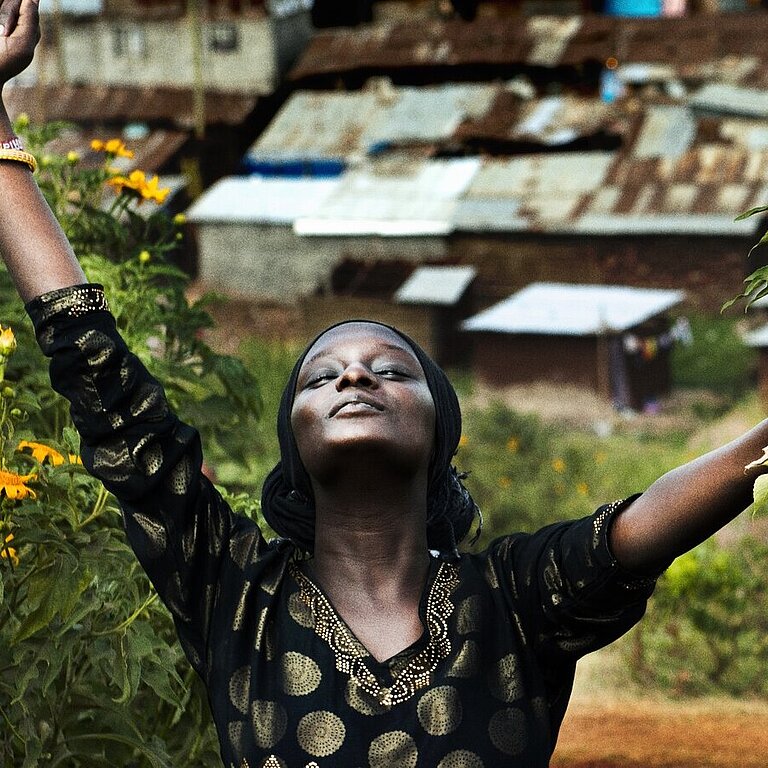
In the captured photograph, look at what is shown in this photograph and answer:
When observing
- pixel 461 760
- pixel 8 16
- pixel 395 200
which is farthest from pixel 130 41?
pixel 461 760

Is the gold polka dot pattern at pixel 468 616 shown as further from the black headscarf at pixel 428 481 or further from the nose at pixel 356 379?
the nose at pixel 356 379

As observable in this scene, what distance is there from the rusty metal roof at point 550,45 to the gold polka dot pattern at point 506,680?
11857 mm

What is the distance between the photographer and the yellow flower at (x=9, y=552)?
244 cm

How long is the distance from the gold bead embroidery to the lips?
0.79 ft

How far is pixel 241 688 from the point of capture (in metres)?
2.04

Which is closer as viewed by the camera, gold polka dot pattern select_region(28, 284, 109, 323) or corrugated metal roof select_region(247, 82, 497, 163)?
gold polka dot pattern select_region(28, 284, 109, 323)

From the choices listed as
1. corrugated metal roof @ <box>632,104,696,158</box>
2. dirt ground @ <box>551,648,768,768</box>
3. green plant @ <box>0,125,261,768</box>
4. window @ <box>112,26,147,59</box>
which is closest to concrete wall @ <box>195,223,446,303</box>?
corrugated metal roof @ <box>632,104,696,158</box>

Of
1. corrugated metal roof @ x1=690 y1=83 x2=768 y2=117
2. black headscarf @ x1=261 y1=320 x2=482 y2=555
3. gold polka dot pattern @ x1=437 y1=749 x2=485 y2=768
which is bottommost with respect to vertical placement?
corrugated metal roof @ x1=690 y1=83 x2=768 y2=117

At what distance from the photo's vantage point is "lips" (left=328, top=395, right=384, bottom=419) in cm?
203

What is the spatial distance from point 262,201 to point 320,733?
12.3 meters

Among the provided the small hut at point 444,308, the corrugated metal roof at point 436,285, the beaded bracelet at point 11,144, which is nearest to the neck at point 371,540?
the beaded bracelet at point 11,144

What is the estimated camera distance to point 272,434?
27.2 feet

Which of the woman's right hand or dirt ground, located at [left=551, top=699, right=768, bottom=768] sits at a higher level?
the woman's right hand

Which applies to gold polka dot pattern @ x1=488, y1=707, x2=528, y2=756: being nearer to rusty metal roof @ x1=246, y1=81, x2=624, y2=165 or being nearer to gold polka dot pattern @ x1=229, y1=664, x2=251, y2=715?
gold polka dot pattern @ x1=229, y1=664, x2=251, y2=715
